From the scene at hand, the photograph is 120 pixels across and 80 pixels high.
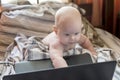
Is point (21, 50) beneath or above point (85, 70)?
beneath

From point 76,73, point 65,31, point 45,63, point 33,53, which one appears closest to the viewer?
point 76,73

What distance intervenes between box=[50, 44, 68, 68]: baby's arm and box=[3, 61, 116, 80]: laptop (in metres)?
0.22

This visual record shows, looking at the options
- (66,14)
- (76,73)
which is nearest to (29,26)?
(66,14)

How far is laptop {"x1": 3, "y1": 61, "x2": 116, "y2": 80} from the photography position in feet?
2.93

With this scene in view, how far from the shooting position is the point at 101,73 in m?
0.99

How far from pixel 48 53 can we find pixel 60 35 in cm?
14

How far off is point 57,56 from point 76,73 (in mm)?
360

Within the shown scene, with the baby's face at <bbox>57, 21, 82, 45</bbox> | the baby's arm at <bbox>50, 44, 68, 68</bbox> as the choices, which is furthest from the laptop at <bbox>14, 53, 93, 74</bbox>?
the baby's face at <bbox>57, 21, 82, 45</bbox>

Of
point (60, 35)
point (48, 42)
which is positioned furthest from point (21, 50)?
point (60, 35)

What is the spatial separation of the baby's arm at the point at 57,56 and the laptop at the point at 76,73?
0.71ft

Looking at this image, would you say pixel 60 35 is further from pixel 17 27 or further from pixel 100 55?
pixel 17 27

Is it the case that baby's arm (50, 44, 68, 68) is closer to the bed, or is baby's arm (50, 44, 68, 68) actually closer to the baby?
the baby

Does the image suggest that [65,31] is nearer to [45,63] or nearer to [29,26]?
[45,63]

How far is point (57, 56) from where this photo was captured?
1.30 metres
